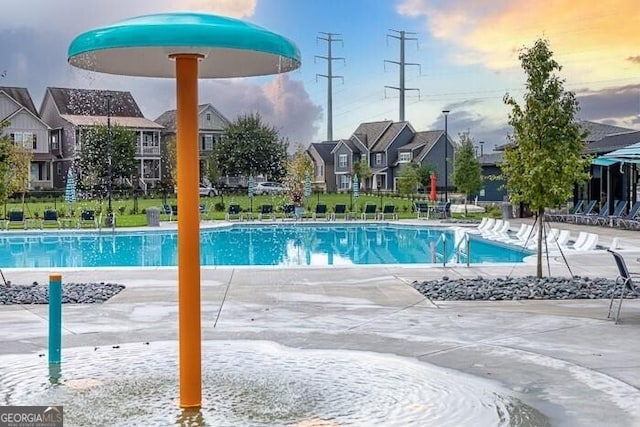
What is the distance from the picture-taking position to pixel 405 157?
7331cm

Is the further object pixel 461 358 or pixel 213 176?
pixel 213 176

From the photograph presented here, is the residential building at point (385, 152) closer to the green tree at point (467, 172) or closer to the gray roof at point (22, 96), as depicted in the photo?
the green tree at point (467, 172)

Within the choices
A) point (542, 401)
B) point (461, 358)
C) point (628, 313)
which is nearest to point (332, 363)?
point (461, 358)

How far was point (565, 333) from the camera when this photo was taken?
9.21 meters

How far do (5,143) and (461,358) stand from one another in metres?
9.97

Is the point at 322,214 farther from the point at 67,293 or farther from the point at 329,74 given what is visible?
the point at 329,74

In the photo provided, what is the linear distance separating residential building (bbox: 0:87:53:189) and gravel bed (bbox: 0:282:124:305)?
48.0 m

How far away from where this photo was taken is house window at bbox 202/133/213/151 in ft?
232

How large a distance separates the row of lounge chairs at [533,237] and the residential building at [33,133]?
4260 centimetres

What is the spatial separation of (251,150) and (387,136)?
1600 centimetres

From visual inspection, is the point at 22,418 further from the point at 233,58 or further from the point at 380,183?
the point at 380,183

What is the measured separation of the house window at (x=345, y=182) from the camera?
7900cm

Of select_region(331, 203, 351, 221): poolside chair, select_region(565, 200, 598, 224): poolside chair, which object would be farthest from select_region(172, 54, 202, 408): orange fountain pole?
select_region(331, 203, 351, 221): poolside chair

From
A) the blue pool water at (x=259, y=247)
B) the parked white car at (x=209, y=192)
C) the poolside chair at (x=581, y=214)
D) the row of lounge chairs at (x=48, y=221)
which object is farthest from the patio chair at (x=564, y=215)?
the parked white car at (x=209, y=192)
